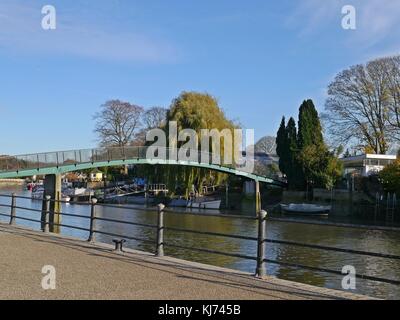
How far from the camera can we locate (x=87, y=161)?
39156 millimetres

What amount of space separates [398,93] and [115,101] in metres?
36.5

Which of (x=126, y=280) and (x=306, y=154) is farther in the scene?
(x=306, y=154)

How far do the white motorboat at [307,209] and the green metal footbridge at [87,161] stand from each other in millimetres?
6220

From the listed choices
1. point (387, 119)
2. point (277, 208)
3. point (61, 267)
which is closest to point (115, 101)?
point (277, 208)

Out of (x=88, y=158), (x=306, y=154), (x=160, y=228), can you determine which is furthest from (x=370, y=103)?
(x=160, y=228)

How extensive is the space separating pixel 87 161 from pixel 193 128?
1386 centimetres

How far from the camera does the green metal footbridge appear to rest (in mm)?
34844

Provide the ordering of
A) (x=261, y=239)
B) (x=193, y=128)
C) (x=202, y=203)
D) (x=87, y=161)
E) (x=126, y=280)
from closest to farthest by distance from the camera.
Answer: (x=126, y=280) < (x=261, y=239) < (x=87, y=161) < (x=193, y=128) < (x=202, y=203)

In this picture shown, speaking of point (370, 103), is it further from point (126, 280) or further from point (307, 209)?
point (126, 280)

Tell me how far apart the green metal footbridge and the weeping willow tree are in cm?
263

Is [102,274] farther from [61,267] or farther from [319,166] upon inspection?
[319,166]

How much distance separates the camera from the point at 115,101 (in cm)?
7169

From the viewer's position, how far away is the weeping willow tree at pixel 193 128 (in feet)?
165

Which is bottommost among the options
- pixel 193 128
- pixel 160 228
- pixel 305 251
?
pixel 305 251
